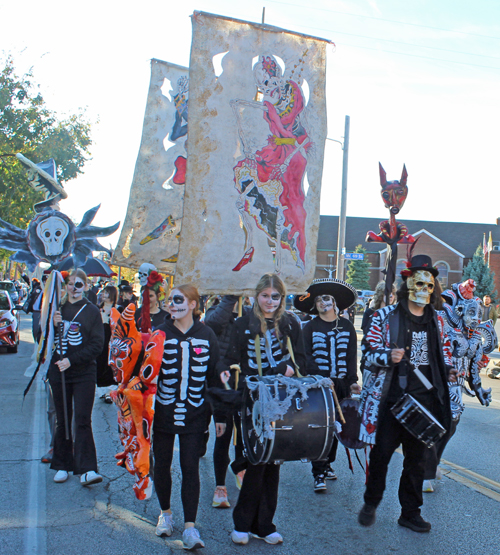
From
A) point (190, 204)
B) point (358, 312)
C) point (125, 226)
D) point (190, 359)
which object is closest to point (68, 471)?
point (190, 359)

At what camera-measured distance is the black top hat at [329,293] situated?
18.4 ft

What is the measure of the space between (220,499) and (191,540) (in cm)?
92

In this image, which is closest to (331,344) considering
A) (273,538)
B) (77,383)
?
(273,538)

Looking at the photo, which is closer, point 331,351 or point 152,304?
point 331,351

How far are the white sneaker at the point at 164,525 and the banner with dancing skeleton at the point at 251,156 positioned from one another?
2.31 metres

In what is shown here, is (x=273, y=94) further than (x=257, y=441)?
Yes

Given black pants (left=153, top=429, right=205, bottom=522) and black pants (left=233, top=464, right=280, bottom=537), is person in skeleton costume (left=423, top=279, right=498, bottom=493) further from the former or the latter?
black pants (left=153, top=429, right=205, bottom=522)

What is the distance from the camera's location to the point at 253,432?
379cm

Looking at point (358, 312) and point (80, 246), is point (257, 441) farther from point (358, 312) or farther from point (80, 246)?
point (358, 312)

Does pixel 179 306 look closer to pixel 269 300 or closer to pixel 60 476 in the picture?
pixel 269 300

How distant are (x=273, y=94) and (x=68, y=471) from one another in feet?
14.3

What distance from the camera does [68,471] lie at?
5273 mm

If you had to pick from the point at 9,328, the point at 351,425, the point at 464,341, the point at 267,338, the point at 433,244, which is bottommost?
the point at 9,328

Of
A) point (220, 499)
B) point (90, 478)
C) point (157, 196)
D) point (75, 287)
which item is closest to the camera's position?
point (220, 499)
